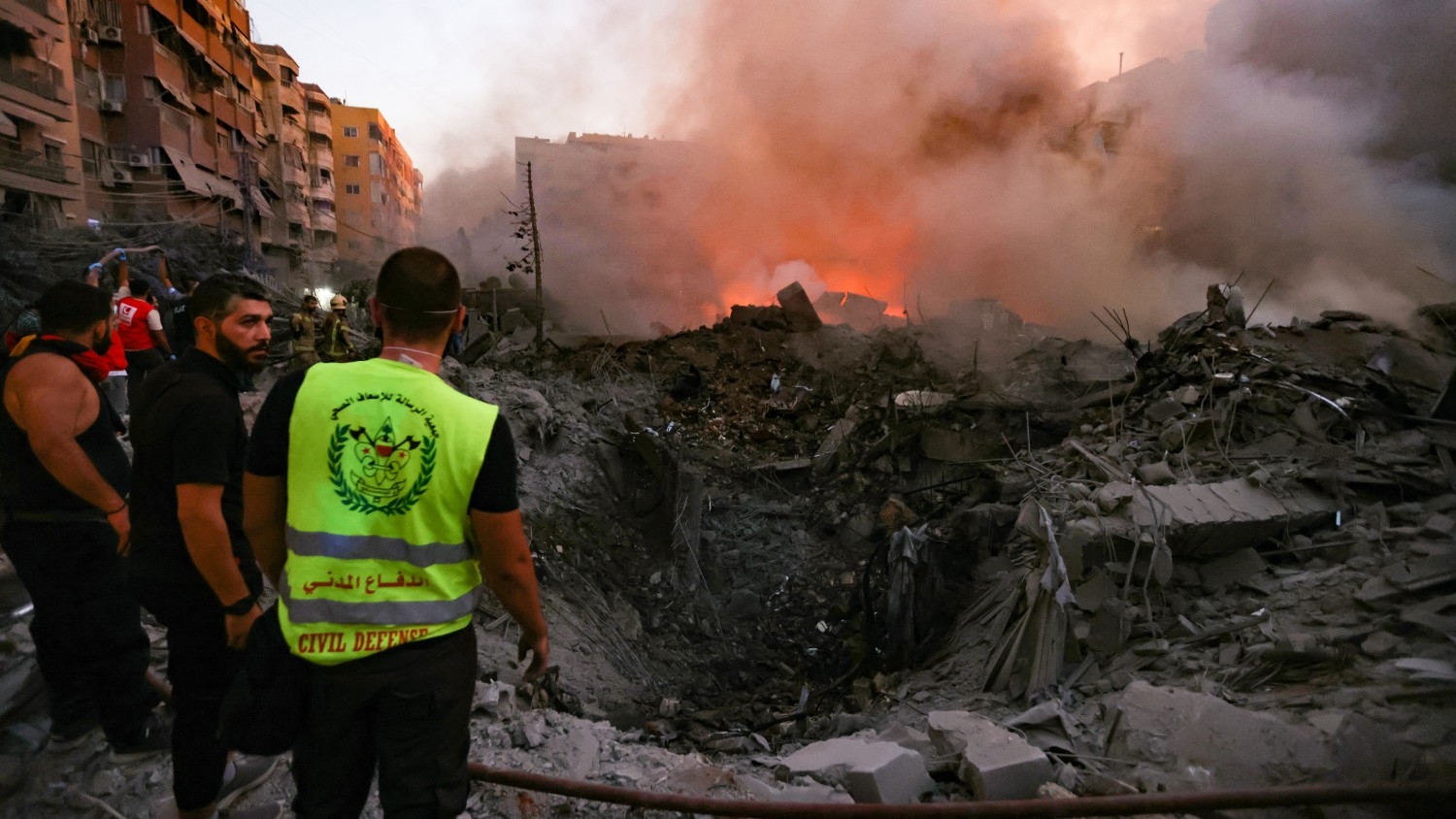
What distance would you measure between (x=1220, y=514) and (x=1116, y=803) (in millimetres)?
2669

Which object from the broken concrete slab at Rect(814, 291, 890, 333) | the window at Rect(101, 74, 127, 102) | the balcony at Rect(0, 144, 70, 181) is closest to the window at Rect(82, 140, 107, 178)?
the window at Rect(101, 74, 127, 102)

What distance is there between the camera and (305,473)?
1.48 metres

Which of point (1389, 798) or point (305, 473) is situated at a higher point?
point (305, 473)

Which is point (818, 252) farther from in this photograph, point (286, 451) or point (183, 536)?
point (286, 451)

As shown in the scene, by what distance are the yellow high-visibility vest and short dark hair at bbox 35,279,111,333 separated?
164 cm

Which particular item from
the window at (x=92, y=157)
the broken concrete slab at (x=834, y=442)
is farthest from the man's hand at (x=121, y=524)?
the window at (x=92, y=157)

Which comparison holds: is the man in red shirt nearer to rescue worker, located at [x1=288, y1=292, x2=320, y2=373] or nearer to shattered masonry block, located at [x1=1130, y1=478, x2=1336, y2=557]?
rescue worker, located at [x1=288, y1=292, x2=320, y2=373]

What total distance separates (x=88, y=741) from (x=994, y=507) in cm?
535

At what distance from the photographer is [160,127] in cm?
2231

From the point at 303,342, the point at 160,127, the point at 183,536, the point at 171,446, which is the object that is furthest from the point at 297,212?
the point at 183,536

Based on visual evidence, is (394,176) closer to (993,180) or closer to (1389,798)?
(993,180)

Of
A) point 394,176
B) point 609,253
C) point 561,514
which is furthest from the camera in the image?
point 394,176

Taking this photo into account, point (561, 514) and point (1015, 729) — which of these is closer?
point (1015, 729)

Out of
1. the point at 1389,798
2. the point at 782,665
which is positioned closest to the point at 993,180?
the point at 782,665
